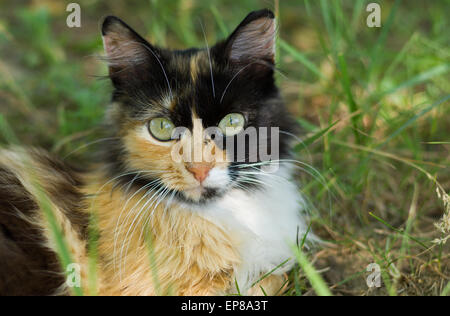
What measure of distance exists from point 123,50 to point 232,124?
588mm

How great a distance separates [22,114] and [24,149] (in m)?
1.25

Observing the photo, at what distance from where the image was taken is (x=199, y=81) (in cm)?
175

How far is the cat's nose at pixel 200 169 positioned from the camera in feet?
5.30

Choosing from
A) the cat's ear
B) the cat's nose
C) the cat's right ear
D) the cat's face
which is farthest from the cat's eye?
the cat's right ear

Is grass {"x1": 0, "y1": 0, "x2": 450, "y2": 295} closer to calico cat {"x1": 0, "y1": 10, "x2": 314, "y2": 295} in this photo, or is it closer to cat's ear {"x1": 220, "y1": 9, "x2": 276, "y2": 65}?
calico cat {"x1": 0, "y1": 10, "x2": 314, "y2": 295}

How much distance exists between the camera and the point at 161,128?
1754 millimetres

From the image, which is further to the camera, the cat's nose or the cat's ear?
the cat's ear

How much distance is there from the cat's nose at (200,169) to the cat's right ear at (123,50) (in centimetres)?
53

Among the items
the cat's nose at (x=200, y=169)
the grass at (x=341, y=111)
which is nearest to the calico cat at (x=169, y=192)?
the cat's nose at (x=200, y=169)

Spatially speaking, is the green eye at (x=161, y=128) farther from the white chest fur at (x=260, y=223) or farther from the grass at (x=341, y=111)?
the grass at (x=341, y=111)

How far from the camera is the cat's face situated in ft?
5.49

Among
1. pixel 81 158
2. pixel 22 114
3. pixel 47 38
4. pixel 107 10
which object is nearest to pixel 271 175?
pixel 81 158

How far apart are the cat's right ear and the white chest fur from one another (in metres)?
0.69
